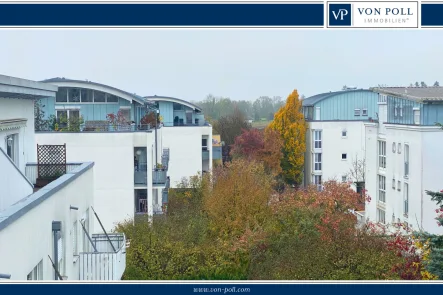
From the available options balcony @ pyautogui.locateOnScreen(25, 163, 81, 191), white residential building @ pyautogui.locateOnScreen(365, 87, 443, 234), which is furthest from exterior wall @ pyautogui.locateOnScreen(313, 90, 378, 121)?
balcony @ pyautogui.locateOnScreen(25, 163, 81, 191)

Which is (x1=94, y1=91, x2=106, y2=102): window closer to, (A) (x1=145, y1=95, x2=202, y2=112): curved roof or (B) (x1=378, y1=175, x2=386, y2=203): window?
(A) (x1=145, y1=95, x2=202, y2=112): curved roof

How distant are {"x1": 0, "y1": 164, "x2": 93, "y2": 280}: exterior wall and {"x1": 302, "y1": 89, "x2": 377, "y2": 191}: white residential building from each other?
16.9 metres

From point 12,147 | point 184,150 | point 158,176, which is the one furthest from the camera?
point 184,150

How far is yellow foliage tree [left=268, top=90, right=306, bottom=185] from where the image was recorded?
2573 cm

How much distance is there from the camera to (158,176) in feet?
58.1

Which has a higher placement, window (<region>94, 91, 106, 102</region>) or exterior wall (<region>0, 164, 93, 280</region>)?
window (<region>94, 91, 106, 102</region>)

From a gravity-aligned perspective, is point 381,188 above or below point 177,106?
below

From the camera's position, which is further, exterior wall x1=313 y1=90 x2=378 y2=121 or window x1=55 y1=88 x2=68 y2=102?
exterior wall x1=313 y1=90 x2=378 y2=121

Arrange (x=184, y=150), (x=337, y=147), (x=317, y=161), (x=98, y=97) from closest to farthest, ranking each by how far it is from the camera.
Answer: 1. (x=98, y=97)
2. (x=184, y=150)
3. (x=317, y=161)
4. (x=337, y=147)

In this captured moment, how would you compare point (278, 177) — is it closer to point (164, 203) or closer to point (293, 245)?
point (164, 203)

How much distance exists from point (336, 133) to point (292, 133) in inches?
91.4

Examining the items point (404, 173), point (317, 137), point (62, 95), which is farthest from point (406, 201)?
point (317, 137)

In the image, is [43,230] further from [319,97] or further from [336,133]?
[336,133]

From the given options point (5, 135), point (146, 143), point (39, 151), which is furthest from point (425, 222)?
point (5, 135)
